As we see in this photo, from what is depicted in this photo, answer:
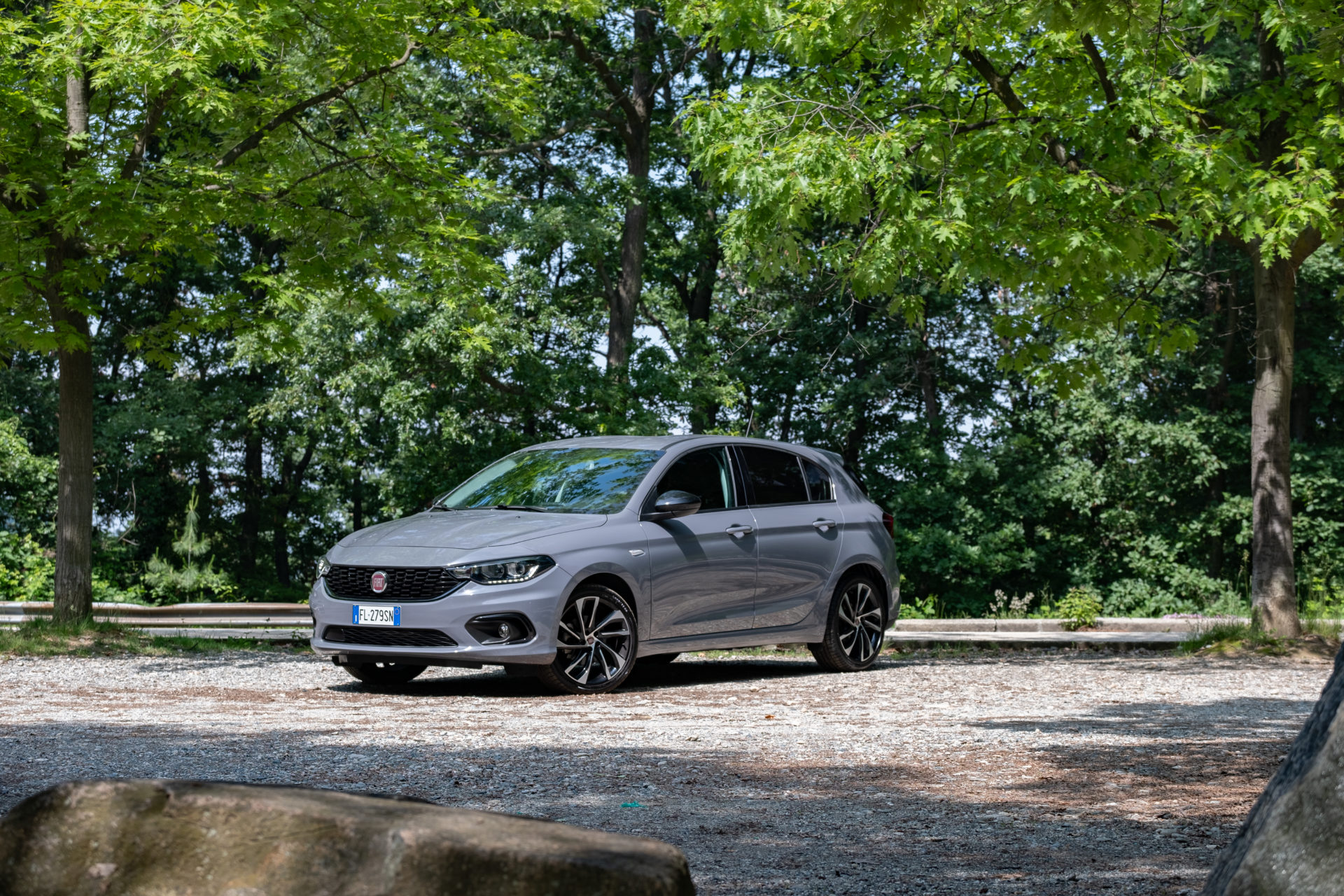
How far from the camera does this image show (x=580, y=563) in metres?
9.14

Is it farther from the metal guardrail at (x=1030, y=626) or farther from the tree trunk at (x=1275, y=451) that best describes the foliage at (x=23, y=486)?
the tree trunk at (x=1275, y=451)

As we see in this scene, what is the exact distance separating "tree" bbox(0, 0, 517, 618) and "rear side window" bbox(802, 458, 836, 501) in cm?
487

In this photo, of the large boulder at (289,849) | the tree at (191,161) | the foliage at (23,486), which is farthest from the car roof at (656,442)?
the foliage at (23,486)

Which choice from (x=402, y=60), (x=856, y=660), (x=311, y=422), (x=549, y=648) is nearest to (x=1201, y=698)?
(x=856, y=660)

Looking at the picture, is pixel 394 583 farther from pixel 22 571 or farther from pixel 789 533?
pixel 22 571

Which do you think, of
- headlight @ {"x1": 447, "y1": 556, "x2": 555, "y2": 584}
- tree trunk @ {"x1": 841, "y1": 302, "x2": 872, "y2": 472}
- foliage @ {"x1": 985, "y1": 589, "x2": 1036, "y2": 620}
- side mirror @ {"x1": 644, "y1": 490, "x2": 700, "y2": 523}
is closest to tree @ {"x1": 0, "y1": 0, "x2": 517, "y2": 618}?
headlight @ {"x1": 447, "y1": 556, "x2": 555, "y2": 584}

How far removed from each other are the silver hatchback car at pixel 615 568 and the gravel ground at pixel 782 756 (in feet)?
1.18

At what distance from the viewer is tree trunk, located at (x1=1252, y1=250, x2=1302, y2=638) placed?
1388 centimetres

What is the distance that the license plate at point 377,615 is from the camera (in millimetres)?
8945

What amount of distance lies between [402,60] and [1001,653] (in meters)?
8.99

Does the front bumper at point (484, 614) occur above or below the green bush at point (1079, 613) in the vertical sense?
above

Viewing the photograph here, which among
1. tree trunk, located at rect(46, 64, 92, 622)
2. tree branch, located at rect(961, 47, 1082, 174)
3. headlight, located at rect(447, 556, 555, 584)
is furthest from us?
tree trunk, located at rect(46, 64, 92, 622)

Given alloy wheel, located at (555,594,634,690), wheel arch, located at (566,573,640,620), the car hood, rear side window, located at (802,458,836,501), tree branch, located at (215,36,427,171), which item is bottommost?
alloy wheel, located at (555,594,634,690)

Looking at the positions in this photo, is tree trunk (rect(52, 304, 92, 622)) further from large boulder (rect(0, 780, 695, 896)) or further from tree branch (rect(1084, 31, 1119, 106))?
large boulder (rect(0, 780, 695, 896))
